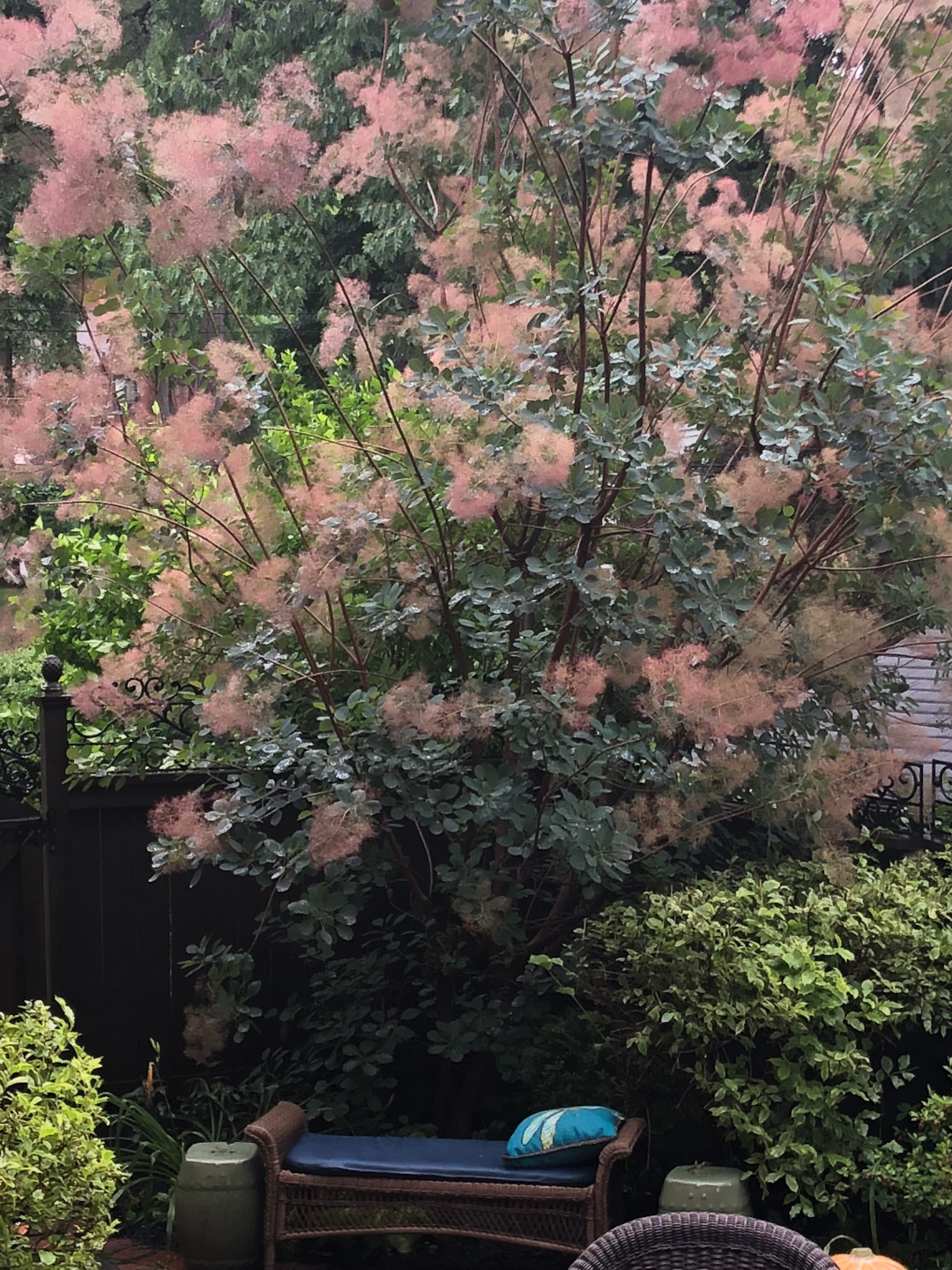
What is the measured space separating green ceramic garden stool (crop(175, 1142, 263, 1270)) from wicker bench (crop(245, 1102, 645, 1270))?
9 centimetres

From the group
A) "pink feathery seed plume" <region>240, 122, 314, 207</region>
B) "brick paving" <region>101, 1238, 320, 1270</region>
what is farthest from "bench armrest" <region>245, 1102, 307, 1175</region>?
"pink feathery seed plume" <region>240, 122, 314, 207</region>

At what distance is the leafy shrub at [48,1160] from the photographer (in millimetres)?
2754

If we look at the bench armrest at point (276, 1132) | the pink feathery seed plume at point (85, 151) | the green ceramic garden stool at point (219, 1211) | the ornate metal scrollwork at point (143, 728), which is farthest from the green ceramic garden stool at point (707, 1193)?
the pink feathery seed plume at point (85, 151)

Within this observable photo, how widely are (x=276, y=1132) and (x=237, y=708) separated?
121 cm

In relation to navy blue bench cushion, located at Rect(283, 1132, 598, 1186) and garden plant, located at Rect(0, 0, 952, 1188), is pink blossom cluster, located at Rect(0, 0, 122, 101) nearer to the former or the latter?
garden plant, located at Rect(0, 0, 952, 1188)

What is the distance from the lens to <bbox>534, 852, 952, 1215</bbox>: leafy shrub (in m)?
3.35

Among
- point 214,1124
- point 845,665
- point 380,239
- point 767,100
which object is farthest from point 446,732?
point 380,239

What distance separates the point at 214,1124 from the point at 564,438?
2.68m

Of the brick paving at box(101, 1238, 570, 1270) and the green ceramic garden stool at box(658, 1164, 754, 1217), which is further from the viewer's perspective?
the brick paving at box(101, 1238, 570, 1270)

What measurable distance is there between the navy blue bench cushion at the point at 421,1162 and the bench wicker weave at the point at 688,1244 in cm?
87

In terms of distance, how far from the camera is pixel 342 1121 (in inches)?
175

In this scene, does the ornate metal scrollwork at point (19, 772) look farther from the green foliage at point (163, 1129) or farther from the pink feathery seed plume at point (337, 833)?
the pink feathery seed plume at point (337, 833)

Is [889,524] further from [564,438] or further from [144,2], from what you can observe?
[144,2]

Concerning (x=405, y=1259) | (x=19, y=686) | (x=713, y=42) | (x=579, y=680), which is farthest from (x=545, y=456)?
(x=19, y=686)
